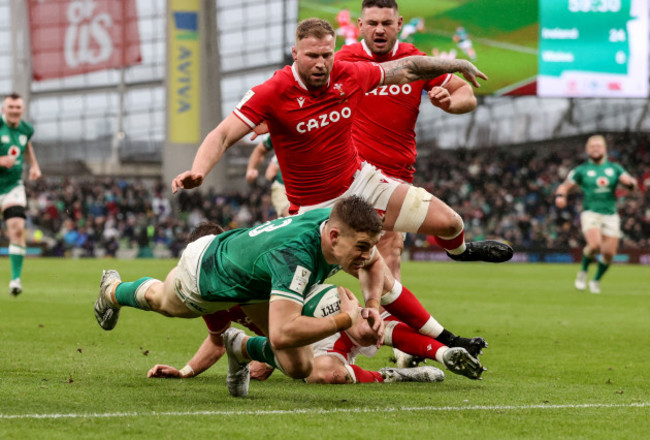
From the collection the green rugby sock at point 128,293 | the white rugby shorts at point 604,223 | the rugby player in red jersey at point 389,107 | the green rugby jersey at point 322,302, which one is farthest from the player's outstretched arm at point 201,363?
the white rugby shorts at point 604,223

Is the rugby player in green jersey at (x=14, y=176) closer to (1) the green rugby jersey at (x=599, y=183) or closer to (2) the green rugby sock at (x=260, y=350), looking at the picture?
(2) the green rugby sock at (x=260, y=350)

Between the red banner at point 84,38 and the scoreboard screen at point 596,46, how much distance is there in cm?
2061

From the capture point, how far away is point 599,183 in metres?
16.8

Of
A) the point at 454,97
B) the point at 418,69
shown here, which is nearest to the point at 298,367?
the point at 418,69

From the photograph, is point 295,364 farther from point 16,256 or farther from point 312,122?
point 16,256

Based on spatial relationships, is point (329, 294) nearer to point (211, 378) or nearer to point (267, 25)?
point (211, 378)

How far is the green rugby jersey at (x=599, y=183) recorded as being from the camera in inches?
662

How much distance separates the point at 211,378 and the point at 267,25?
51.1m

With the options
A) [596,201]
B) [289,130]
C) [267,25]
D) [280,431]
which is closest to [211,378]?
[289,130]

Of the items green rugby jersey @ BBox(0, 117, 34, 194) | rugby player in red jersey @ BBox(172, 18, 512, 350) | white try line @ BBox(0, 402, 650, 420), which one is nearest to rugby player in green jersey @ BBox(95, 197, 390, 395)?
white try line @ BBox(0, 402, 650, 420)

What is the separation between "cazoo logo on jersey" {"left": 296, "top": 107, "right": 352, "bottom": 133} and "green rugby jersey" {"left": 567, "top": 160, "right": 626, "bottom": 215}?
448 inches

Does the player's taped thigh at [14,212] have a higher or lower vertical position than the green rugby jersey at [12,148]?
lower

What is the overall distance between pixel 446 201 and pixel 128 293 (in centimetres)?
3333

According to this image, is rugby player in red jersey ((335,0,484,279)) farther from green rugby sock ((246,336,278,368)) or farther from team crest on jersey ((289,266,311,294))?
team crest on jersey ((289,266,311,294))
